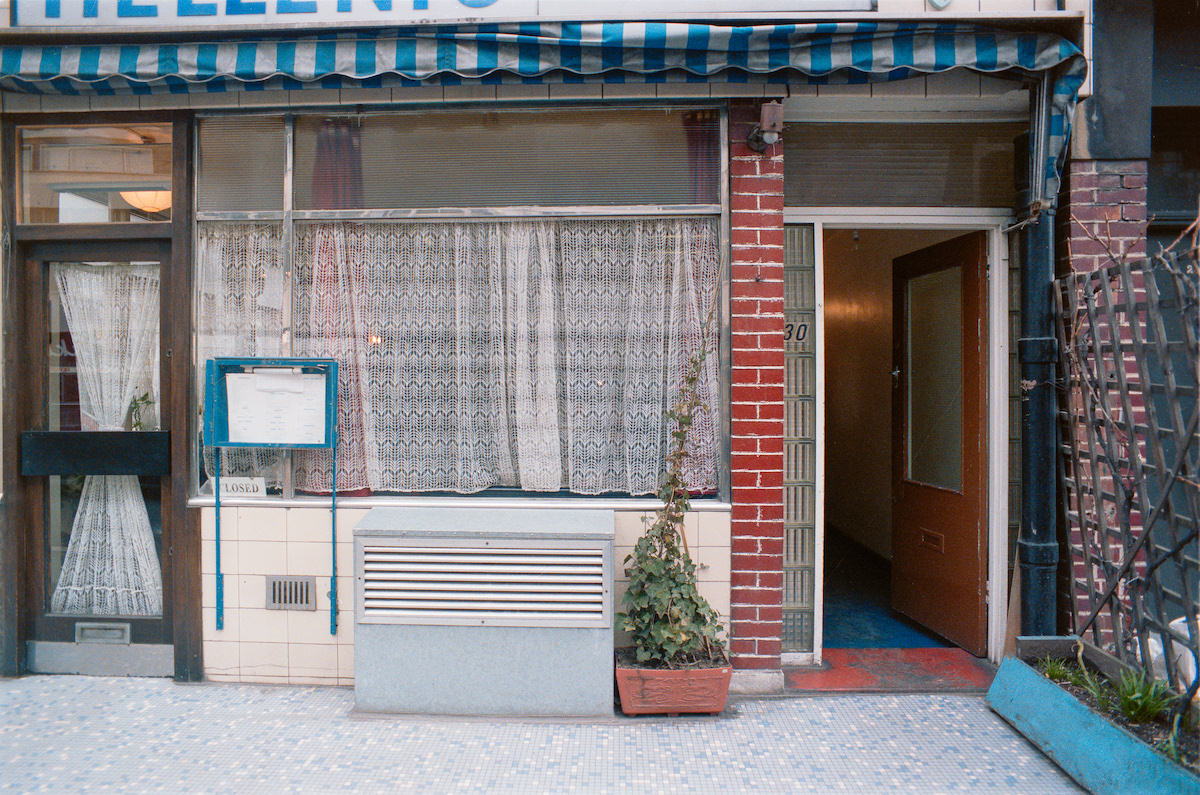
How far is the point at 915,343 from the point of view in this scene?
4.99 meters

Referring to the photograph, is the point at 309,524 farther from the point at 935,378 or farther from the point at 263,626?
the point at 935,378

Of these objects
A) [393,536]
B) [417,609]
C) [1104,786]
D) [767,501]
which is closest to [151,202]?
[393,536]

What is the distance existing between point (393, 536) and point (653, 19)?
2.96 m

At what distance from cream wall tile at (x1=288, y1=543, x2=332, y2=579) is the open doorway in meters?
3.08

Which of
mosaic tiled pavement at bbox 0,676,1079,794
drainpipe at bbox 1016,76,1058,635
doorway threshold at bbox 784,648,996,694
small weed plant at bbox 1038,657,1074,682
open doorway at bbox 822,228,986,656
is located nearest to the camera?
mosaic tiled pavement at bbox 0,676,1079,794

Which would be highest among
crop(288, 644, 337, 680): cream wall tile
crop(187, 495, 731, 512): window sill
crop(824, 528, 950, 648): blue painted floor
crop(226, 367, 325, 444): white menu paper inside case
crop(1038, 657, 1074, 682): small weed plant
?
crop(226, 367, 325, 444): white menu paper inside case

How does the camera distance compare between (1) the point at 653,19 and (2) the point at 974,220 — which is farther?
(2) the point at 974,220

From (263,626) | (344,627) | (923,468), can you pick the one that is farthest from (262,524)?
(923,468)

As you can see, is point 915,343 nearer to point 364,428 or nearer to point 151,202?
point 364,428

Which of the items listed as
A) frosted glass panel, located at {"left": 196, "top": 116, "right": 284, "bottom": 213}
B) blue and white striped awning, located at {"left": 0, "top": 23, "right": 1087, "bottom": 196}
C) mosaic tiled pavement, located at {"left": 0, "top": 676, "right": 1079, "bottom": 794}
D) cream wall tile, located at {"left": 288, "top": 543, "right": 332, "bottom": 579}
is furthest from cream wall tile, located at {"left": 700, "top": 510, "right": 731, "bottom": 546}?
frosted glass panel, located at {"left": 196, "top": 116, "right": 284, "bottom": 213}

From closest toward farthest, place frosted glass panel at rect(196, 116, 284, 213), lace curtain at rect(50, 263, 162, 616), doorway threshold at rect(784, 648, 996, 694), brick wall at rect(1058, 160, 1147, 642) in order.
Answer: brick wall at rect(1058, 160, 1147, 642) → doorway threshold at rect(784, 648, 996, 694) → frosted glass panel at rect(196, 116, 284, 213) → lace curtain at rect(50, 263, 162, 616)

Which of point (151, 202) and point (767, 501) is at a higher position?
point (151, 202)

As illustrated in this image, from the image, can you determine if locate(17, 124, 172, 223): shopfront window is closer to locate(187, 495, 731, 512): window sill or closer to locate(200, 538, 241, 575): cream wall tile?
locate(187, 495, 731, 512): window sill

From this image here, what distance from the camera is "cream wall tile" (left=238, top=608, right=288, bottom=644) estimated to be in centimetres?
397
